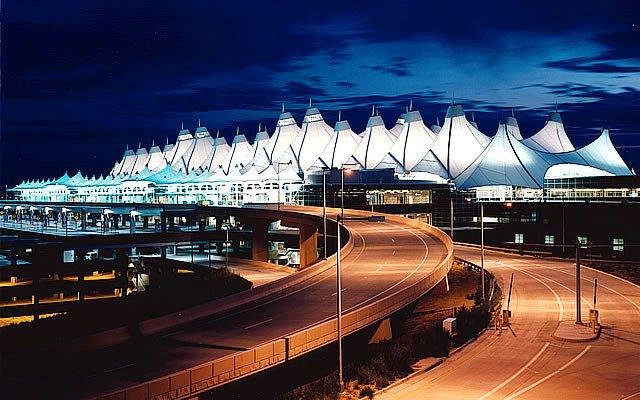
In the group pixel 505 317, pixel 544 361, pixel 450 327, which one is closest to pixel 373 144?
pixel 505 317

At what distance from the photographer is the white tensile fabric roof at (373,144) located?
4988 inches

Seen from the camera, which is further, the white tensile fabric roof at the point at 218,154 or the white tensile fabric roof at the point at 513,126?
the white tensile fabric roof at the point at 218,154

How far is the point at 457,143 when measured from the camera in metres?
113

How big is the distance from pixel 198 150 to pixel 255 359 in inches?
6826

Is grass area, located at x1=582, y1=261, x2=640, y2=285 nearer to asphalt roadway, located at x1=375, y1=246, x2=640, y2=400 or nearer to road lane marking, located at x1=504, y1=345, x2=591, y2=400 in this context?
asphalt roadway, located at x1=375, y1=246, x2=640, y2=400

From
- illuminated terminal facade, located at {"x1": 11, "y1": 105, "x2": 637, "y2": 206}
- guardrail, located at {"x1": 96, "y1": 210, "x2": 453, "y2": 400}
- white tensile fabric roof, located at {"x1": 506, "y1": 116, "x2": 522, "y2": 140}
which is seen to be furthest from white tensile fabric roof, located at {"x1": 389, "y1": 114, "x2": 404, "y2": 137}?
guardrail, located at {"x1": 96, "y1": 210, "x2": 453, "y2": 400}

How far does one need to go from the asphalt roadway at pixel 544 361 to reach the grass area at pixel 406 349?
677mm

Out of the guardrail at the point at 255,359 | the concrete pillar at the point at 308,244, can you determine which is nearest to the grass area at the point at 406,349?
the guardrail at the point at 255,359

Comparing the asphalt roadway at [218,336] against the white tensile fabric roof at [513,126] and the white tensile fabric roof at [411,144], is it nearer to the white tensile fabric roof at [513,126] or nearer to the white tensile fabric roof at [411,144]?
the white tensile fabric roof at [411,144]

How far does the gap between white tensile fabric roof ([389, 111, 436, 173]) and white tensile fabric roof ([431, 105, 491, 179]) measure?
3.38 metres

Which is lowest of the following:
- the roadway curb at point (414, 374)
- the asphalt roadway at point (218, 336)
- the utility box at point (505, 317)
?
the roadway curb at point (414, 374)

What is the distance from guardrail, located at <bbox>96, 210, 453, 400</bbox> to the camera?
681 inches

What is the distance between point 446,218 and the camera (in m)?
97.6

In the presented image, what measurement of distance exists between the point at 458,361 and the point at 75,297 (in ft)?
139
